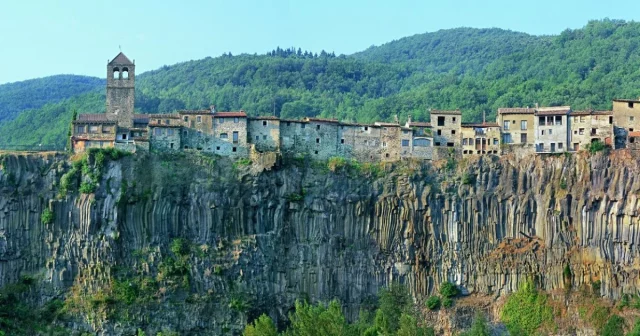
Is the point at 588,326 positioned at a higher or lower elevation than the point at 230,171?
lower

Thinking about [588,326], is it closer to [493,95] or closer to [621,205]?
[621,205]

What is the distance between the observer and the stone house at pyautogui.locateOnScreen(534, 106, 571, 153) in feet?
295

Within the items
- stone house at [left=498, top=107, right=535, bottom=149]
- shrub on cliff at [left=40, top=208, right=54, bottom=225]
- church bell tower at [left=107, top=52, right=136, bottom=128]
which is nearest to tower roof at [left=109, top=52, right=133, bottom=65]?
church bell tower at [left=107, top=52, right=136, bottom=128]

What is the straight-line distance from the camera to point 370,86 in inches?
6078

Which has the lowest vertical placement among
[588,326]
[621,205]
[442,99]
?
[588,326]

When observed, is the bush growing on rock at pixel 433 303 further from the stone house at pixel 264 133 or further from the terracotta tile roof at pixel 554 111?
the terracotta tile roof at pixel 554 111

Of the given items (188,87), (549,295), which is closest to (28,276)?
(549,295)

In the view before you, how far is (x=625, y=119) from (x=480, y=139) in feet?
33.1

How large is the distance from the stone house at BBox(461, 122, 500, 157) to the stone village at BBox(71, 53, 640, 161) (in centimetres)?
7

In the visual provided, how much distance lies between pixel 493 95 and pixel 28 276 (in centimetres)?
5419

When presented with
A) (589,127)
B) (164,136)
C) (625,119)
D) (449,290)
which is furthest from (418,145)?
(164,136)

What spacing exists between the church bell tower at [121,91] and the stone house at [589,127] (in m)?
30.7

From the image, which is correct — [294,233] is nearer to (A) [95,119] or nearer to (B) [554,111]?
(A) [95,119]

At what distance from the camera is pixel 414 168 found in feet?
294
